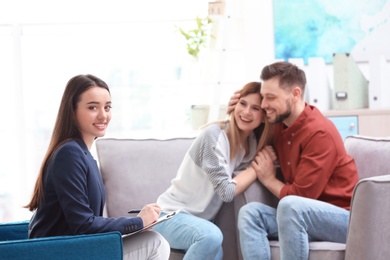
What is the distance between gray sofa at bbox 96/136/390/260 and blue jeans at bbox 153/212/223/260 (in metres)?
0.09

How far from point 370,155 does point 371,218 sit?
0.64 m

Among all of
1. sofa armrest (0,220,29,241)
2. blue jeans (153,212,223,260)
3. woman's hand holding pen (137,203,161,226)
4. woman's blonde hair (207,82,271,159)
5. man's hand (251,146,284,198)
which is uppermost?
woman's blonde hair (207,82,271,159)

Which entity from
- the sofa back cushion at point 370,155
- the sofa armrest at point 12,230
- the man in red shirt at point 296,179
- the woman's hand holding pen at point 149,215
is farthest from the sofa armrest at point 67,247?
the sofa back cushion at point 370,155

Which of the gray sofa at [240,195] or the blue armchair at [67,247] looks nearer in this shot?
the blue armchair at [67,247]

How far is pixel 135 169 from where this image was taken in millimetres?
3441

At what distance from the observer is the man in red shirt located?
9.32 feet

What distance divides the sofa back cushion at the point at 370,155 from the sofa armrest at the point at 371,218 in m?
0.50

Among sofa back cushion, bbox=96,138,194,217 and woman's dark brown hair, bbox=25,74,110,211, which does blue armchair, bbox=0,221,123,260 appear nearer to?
woman's dark brown hair, bbox=25,74,110,211

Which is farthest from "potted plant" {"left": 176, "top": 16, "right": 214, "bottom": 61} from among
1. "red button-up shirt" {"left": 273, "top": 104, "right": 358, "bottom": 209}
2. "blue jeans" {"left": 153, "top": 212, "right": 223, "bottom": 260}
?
"blue jeans" {"left": 153, "top": 212, "right": 223, "bottom": 260}

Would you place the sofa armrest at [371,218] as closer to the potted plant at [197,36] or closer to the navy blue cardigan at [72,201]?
the navy blue cardigan at [72,201]

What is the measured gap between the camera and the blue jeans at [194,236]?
2.94 meters

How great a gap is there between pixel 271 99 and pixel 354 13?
2.39m

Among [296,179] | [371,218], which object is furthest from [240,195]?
[371,218]

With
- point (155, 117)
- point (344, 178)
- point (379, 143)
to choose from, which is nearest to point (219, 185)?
point (344, 178)
